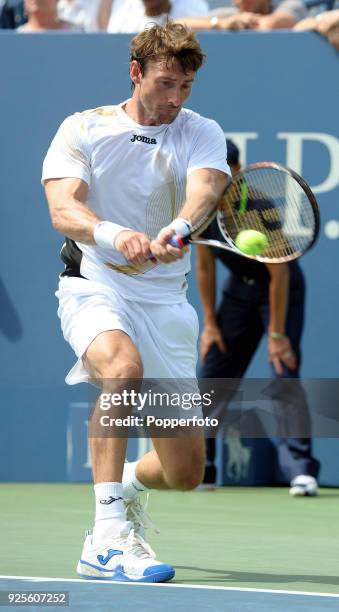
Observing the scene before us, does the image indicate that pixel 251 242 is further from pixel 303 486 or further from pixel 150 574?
pixel 303 486

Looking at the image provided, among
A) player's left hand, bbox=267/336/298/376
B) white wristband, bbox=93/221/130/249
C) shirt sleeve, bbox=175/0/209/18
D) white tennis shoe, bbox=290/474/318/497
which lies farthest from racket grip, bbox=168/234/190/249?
shirt sleeve, bbox=175/0/209/18

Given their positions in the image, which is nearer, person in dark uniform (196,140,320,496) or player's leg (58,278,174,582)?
player's leg (58,278,174,582)

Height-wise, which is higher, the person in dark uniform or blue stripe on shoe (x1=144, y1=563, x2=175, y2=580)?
the person in dark uniform

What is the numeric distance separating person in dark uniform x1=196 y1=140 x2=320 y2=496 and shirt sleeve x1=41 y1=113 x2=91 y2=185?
2.73 m

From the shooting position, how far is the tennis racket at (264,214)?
4.75 m

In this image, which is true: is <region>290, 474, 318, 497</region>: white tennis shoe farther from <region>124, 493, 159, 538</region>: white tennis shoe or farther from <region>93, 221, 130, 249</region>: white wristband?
Result: <region>93, 221, 130, 249</region>: white wristband

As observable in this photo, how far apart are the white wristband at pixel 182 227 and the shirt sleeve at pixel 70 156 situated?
1.48 ft

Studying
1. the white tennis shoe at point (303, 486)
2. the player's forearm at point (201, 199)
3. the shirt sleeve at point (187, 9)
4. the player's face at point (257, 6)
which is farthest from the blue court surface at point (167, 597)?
the shirt sleeve at point (187, 9)

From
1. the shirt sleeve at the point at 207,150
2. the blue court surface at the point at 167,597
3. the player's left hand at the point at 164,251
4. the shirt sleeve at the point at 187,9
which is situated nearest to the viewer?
the blue court surface at the point at 167,597

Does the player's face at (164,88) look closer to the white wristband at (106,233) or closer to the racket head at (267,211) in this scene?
the racket head at (267,211)

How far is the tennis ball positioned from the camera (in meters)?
4.95

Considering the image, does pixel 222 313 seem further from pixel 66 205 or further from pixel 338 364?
pixel 66 205

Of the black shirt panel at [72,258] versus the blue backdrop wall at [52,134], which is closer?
the black shirt panel at [72,258]

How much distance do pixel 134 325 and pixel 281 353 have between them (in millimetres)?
2857
